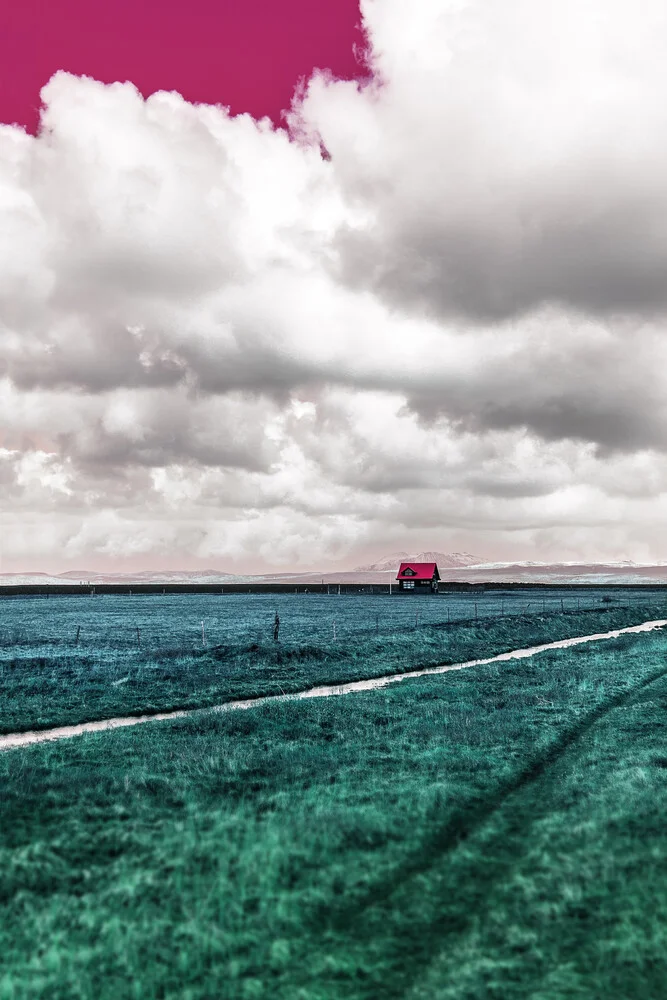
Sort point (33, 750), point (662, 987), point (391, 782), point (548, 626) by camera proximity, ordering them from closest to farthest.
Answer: point (662, 987) < point (391, 782) < point (33, 750) < point (548, 626)

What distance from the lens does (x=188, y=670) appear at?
3459 cm

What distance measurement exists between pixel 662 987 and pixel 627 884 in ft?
7.73

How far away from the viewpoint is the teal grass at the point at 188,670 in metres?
26.4

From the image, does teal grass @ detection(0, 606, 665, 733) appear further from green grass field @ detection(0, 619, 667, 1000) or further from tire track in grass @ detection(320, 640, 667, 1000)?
tire track in grass @ detection(320, 640, 667, 1000)

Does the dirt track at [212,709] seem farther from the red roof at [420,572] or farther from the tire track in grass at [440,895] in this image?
the red roof at [420,572]

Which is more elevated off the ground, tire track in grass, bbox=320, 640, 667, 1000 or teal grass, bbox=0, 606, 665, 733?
tire track in grass, bbox=320, 640, 667, 1000

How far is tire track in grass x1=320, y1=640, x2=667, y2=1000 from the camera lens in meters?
7.68

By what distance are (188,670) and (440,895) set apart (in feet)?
90.0

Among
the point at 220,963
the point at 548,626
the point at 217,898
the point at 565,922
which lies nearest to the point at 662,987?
A: the point at 565,922

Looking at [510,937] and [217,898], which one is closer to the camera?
[510,937]

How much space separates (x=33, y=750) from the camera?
18.5 metres

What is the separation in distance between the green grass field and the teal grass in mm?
8086

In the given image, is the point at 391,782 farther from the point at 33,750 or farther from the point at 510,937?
the point at 33,750

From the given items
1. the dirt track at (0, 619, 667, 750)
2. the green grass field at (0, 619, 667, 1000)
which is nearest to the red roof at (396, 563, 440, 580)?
the dirt track at (0, 619, 667, 750)
